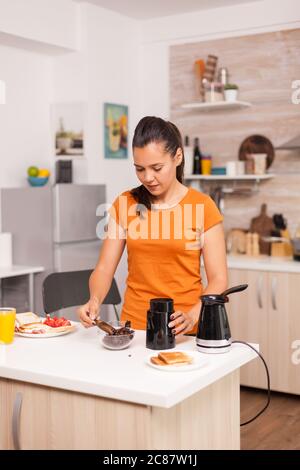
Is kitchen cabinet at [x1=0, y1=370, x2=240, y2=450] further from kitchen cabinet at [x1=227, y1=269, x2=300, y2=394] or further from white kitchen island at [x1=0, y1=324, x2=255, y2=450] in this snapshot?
kitchen cabinet at [x1=227, y1=269, x2=300, y2=394]

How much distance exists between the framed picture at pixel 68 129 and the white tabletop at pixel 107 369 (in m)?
2.80

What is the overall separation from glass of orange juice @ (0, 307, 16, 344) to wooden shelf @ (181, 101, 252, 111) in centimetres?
298

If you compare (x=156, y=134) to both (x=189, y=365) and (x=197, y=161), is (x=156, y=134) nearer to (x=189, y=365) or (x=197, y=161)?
(x=189, y=365)

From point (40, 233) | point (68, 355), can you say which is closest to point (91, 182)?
point (40, 233)

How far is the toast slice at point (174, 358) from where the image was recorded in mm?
2035

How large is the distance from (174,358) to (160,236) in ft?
2.06

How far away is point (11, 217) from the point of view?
15.7 ft

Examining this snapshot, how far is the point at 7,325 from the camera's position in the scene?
2400 mm

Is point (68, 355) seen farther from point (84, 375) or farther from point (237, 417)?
point (237, 417)

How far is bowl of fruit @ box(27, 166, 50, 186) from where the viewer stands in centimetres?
482

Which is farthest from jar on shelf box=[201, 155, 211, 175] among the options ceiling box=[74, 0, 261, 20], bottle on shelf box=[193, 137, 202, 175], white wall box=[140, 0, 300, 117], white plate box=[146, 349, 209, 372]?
white plate box=[146, 349, 209, 372]

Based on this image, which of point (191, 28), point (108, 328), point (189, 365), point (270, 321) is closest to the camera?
point (189, 365)

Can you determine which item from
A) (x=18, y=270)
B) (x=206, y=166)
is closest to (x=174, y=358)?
(x=18, y=270)

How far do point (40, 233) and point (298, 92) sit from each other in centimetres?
Answer: 210
